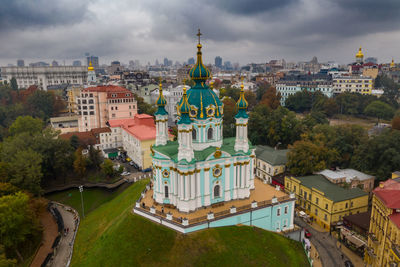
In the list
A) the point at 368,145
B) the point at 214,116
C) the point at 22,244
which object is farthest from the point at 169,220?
the point at 368,145

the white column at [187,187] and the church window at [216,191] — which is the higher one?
the white column at [187,187]

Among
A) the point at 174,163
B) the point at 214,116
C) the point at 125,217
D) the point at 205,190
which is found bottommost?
the point at 125,217

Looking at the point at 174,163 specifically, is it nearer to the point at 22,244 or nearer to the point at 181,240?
the point at 181,240

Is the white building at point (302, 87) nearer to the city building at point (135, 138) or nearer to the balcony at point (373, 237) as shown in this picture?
the city building at point (135, 138)

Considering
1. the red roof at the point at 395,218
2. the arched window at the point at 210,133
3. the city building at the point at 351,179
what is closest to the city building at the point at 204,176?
the arched window at the point at 210,133

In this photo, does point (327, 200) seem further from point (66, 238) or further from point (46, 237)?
point (46, 237)

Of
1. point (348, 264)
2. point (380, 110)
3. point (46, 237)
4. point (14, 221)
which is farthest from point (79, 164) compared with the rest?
point (380, 110)

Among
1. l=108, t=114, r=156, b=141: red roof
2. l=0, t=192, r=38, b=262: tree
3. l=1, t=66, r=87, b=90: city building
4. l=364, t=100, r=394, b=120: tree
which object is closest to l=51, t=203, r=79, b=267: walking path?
l=0, t=192, r=38, b=262: tree
